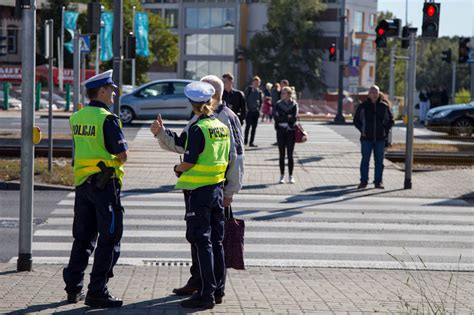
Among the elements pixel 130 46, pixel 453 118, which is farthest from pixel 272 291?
pixel 453 118

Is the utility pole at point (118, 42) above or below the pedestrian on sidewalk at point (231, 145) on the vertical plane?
above

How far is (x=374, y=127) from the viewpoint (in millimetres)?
18766

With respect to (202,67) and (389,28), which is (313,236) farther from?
(202,67)

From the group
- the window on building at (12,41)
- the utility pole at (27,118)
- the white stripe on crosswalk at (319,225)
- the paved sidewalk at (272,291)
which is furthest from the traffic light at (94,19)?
the window on building at (12,41)

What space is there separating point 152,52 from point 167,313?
2866 inches

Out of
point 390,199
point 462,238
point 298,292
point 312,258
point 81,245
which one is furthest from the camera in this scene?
point 390,199

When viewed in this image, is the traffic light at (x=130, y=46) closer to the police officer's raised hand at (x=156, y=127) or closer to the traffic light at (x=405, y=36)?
the traffic light at (x=405, y=36)

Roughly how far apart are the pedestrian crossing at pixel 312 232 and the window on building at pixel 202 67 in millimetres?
80697

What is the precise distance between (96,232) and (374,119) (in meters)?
11.3

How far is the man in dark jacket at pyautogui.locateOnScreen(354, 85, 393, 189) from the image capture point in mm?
18703

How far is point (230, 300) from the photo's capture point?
26.7 ft

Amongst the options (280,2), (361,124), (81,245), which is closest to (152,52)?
(280,2)

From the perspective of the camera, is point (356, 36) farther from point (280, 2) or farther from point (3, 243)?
point (3, 243)

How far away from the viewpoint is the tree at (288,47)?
86.8 metres
